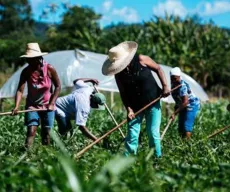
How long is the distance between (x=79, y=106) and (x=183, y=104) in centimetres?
171

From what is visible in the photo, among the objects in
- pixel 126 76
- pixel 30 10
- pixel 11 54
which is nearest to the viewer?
pixel 126 76

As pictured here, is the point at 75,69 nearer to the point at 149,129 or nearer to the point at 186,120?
the point at 186,120

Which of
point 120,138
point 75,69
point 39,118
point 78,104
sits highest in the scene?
point 78,104

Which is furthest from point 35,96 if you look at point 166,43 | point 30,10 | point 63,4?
point 30,10

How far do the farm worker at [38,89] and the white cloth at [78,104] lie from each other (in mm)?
641

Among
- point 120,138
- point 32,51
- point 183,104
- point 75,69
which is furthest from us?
point 75,69

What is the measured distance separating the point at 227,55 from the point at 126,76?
89.5 feet

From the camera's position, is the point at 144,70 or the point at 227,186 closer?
the point at 227,186

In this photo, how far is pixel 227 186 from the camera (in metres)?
4.02

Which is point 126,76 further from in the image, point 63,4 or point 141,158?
point 63,4

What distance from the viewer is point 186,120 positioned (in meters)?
9.47

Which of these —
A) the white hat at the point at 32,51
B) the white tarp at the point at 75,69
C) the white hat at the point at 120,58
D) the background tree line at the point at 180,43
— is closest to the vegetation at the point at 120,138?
the background tree line at the point at 180,43

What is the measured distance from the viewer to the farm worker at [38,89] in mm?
7516

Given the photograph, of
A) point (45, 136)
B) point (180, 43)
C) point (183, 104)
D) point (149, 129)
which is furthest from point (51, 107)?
point (180, 43)
